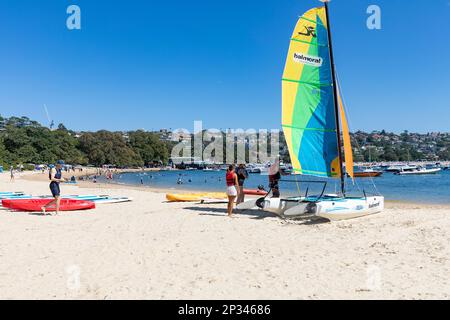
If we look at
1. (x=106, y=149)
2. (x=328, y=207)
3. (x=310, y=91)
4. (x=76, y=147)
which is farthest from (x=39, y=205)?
(x=76, y=147)

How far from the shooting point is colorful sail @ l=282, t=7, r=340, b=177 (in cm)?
1209

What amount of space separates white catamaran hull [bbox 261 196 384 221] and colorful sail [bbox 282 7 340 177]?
1.18 metres

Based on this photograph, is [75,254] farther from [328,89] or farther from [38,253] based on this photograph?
[328,89]

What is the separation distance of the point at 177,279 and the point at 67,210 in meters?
10.0

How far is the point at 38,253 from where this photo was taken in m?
7.94

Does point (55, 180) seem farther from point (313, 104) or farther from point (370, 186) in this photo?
point (370, 186)

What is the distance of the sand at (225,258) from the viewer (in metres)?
5.62

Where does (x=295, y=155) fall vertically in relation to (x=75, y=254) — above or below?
above

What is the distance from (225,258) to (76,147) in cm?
12429

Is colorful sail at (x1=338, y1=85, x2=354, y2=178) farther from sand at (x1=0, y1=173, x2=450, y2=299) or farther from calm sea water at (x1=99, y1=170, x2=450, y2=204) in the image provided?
sand at (x1=0, y1=173, x2=450, y2=299)

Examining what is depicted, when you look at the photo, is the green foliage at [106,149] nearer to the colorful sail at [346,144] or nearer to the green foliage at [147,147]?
the green foliage at [147,147]

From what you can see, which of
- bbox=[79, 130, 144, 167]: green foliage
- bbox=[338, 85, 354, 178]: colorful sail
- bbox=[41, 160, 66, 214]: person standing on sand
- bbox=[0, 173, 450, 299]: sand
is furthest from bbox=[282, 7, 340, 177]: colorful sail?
bbox=[79, 130, 144, 167]: green foliage

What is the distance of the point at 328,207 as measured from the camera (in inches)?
440

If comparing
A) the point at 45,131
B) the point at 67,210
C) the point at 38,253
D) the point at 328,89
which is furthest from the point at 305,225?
the point at 45,131
